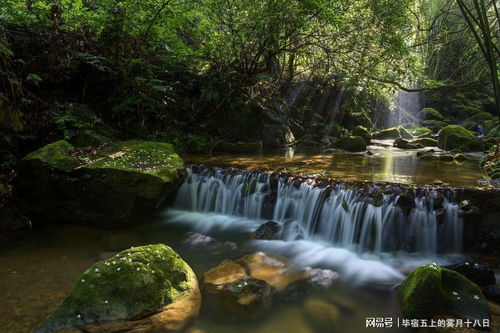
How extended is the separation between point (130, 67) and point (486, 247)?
9.27 m

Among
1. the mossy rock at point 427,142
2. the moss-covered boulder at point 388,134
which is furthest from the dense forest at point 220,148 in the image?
the moss-covered boulder at point 388,134

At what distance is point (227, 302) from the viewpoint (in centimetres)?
429

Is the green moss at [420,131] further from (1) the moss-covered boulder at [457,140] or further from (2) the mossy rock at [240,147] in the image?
(2) the mossy rock at [240,147]

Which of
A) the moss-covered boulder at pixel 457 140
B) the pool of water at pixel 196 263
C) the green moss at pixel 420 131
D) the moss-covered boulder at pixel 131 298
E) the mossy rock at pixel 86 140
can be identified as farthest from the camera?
the green moss at pixel 420 131

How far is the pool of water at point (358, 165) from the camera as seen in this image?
7.62 meters

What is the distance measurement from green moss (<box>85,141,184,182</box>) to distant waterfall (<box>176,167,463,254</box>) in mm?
1095

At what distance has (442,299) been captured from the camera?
3977 millimetres

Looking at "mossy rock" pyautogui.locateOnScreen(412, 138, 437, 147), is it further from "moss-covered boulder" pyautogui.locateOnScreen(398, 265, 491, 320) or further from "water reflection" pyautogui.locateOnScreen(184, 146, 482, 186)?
"moss-covered boulder" pyautogui.locateOnScreen(398, 265, 491, 320)

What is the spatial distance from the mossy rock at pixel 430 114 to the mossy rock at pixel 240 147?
59.3 ft

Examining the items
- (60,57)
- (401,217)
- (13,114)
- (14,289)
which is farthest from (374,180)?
(60,57)

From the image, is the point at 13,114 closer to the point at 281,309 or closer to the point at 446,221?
the point at 281,309

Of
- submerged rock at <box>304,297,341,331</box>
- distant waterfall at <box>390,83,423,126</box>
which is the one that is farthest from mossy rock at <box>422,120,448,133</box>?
submerged rock at <box>304,297,341,331</box>

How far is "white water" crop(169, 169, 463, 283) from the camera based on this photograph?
589 centimetres

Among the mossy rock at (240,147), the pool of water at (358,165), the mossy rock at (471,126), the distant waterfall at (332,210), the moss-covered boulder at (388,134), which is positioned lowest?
the distant waterfall at (332,210)
